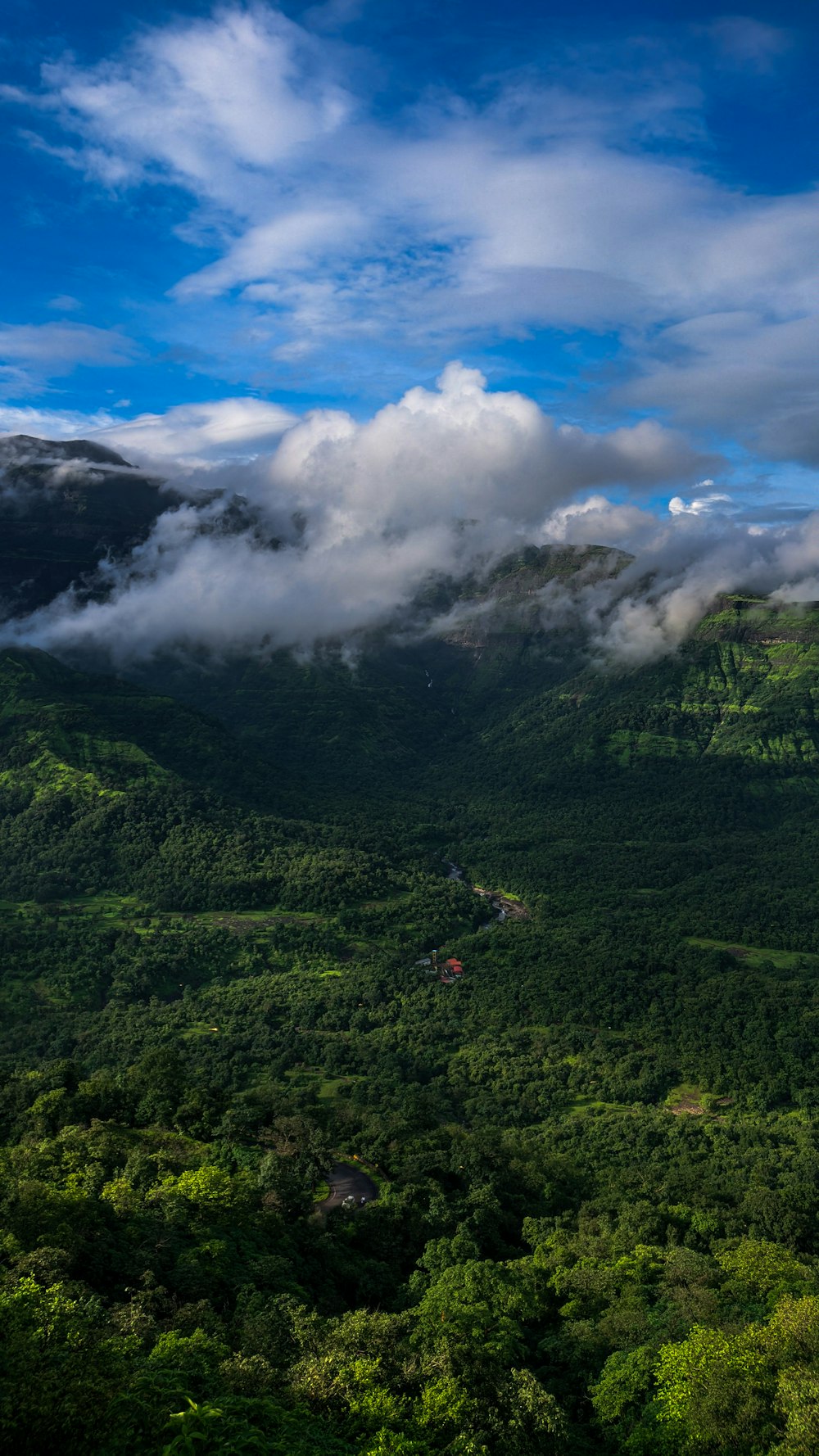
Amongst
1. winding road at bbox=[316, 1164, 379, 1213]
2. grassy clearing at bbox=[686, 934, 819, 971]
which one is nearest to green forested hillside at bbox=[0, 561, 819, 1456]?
grassy clearing at bbox=[686, 934, 819, 971]

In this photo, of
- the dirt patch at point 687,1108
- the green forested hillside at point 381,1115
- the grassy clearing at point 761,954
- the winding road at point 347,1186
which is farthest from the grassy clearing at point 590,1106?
the grassy clearing at point 761,954

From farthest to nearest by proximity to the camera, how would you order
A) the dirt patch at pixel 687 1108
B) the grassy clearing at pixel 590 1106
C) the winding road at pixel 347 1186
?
the dirt patch at pixel 687 1108
the grassy clearing at pixel 590 1106
the winding road at pixel 347 1186

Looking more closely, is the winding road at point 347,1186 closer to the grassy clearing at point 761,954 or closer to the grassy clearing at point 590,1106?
the grassy clearing at point 590,1106

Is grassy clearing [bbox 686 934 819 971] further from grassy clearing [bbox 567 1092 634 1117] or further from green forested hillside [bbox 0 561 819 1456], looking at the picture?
grassy clearing [bbox 567 1092 634 1117]

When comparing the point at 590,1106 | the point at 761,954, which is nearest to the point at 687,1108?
the point at 590,1106

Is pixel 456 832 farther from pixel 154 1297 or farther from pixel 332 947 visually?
pixel 154 1297

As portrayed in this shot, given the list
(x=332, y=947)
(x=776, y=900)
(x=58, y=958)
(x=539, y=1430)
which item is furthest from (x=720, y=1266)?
(x=776, y=900)

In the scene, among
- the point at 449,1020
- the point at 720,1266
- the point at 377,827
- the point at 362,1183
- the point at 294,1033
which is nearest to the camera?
the point at 720,1266
